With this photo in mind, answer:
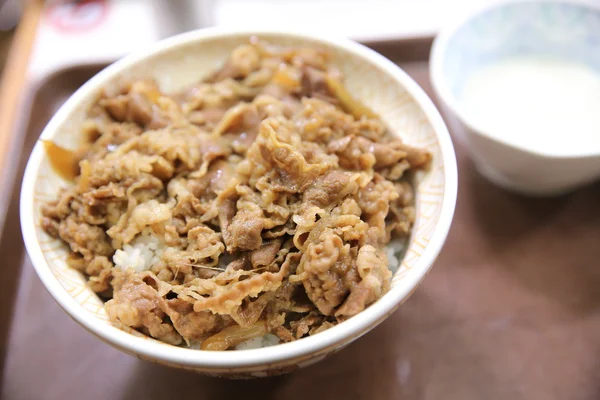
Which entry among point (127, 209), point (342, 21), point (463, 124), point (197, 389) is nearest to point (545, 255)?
point (463, 124)

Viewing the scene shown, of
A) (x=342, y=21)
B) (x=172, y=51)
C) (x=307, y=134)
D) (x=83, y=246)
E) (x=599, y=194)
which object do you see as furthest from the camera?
(x=342, y=21)

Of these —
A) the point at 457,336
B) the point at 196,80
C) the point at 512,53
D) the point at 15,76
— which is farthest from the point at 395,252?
the point at 15,76

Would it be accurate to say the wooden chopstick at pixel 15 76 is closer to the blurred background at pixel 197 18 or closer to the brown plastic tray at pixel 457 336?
the blurred background at pixel 197 18

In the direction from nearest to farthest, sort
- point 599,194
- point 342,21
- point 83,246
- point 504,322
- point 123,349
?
1. point 123,349
2. point 83,246
3. point 504,322
4. point 599,194
5. point 342,21

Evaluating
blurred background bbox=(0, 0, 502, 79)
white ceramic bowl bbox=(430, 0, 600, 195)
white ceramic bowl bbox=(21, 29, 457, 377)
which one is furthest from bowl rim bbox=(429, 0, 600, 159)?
blurred background bbox=(0, 0, 502, 79)

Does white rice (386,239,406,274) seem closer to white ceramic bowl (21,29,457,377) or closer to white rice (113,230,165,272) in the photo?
white ceramic bowl (21,29,457,377)

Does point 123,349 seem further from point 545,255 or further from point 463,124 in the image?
point 545,255

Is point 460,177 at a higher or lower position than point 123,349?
lower
